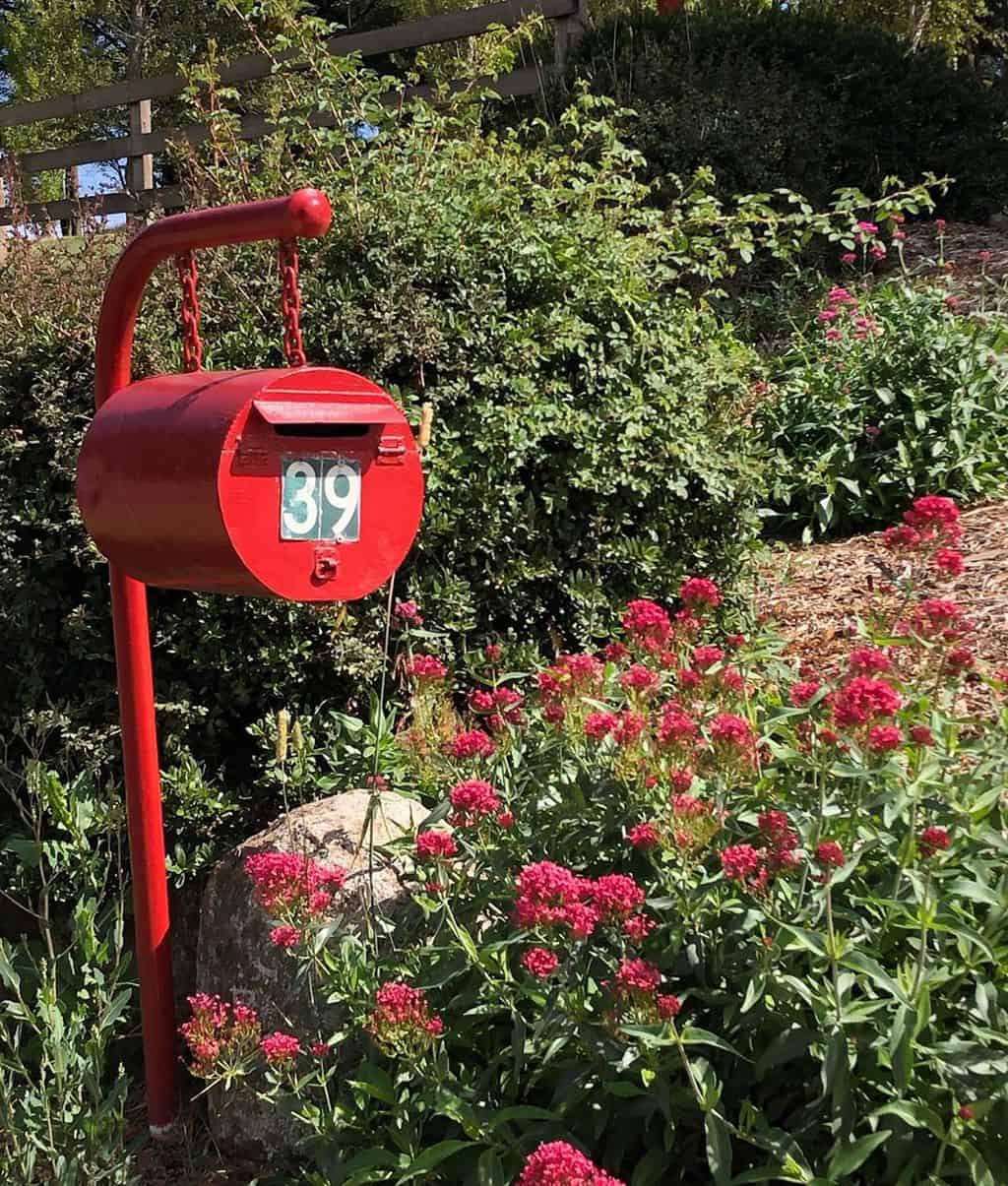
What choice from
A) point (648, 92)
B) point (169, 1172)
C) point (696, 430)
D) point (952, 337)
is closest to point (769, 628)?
point (696, 430)

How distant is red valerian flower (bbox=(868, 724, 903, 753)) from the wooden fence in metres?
7.28

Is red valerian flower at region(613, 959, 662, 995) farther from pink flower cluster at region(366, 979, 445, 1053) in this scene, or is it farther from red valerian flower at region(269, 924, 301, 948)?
red valerian flower at region(269, 924, 301, 948)

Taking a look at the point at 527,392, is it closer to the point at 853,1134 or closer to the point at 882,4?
the point at 853,1134

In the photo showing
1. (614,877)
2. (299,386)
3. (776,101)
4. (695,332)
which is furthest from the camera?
(776,101)

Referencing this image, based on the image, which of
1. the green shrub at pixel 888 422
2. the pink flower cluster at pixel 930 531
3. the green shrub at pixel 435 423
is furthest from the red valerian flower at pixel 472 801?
the green shrub at pixel 888 422

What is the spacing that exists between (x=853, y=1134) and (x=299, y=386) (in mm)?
1593

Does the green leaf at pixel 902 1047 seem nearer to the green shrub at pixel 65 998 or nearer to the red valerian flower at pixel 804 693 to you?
the red valerian flower at pixel 804 693

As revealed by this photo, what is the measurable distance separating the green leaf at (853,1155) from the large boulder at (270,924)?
1.07m

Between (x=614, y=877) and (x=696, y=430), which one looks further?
(x=696, y=430)

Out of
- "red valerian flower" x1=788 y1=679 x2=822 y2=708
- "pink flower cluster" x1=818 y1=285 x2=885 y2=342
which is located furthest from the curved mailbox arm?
"pink flower cluster" x1=818 y1=285 x2=885 y2=342

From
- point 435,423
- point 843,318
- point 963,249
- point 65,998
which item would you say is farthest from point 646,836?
point 963,249

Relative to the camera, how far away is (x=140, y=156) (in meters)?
14.5

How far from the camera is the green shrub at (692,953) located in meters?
2.12

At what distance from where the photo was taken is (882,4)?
49.7ft
